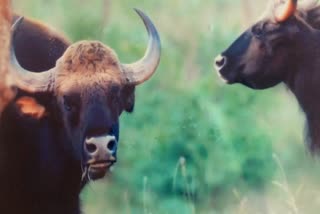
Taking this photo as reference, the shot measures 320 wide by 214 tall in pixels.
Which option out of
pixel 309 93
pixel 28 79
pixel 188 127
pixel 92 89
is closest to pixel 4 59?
pixel 28 79

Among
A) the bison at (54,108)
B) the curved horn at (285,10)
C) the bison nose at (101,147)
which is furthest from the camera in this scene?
the curved horn at (285,10)

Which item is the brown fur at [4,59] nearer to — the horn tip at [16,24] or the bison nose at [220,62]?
the horn tip at [16,24]

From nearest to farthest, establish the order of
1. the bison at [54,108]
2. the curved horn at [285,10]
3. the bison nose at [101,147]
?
1. the bison nose at [101,147]
2. the bison at [54,108]
3. the curved horn at [285,10]

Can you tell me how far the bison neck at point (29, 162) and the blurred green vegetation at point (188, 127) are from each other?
144 millimetres

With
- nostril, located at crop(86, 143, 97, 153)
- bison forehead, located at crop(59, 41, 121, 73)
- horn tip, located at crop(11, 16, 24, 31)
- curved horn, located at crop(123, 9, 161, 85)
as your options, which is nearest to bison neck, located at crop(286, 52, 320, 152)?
curved horn, located at crop(123, 9, 161, 85)

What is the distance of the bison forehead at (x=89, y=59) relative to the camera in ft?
9.51

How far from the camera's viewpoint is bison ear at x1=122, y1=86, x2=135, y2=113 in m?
2.92

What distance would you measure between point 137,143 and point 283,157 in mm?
559

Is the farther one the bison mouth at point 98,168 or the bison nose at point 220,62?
the bison nose at point 220,62

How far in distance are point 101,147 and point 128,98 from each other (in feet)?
0.87

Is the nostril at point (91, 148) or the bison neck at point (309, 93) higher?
the nostril at point (91, 148)

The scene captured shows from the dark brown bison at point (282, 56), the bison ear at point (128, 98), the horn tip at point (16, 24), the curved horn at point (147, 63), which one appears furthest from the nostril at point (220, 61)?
the horn tip at point (16, 24)

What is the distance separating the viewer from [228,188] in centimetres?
297

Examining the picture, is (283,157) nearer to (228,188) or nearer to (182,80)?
(228,188)
